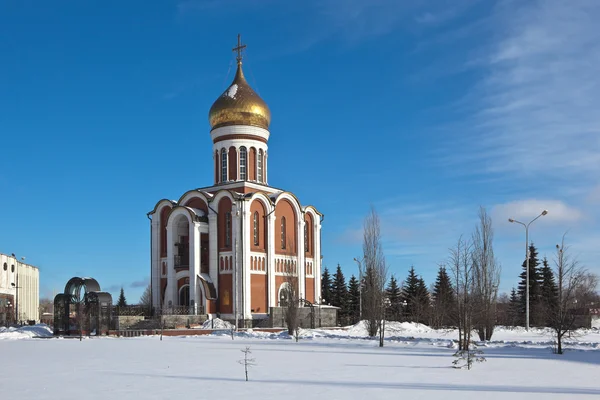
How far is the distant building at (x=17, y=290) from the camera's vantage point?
7225cm

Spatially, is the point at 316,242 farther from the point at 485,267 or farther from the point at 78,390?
the point at 78,390

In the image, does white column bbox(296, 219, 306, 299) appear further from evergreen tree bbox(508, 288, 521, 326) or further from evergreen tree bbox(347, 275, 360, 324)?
evergreen tree bbox(508, 288, 521, 326)

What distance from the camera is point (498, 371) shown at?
1659 centimetres

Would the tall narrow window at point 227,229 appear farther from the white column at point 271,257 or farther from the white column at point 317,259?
the white column at point 317,259

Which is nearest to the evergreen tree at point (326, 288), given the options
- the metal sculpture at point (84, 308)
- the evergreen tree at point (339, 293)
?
the evergreen tree at point (339, 293)

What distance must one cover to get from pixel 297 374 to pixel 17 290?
200 ft

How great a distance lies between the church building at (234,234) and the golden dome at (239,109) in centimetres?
7

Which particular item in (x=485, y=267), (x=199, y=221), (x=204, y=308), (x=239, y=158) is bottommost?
(x=204, y=308)

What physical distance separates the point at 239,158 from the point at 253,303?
1036cm

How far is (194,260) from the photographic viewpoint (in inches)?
1746

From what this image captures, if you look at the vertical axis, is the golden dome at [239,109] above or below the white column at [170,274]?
above

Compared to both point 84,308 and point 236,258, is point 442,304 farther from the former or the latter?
point 84,308

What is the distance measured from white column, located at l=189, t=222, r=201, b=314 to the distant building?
27277 millimetres

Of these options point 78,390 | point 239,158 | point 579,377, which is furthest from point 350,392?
point 239,158
